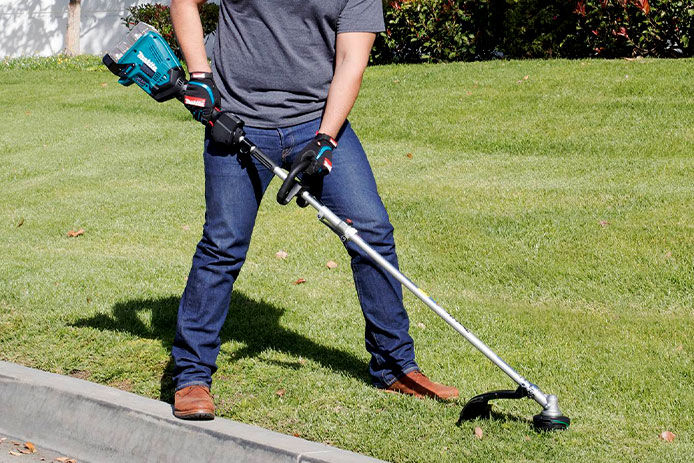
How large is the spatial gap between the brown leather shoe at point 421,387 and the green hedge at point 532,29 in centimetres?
883

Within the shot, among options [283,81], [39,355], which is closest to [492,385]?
[283,81]

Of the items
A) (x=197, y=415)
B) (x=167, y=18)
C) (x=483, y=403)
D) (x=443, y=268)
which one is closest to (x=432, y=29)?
(x=167, y=18)

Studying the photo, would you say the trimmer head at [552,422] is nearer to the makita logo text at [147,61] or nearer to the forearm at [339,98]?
the forearm at [339,98]

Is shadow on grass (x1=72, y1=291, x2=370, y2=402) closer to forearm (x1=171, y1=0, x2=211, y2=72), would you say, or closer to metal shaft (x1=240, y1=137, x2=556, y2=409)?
metal shaft (x1=240, y1=137, x2=556, y2=409)

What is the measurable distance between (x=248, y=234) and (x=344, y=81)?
28.9 inches

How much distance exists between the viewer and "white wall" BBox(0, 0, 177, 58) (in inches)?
917

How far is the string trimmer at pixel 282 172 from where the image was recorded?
11.7ft

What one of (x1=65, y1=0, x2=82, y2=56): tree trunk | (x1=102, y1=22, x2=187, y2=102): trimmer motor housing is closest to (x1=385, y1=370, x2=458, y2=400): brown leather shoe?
(x1=102, y1=22, x2=187, y2=102): trimmer motor housing

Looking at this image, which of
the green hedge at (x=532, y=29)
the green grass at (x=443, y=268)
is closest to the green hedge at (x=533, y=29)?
the green hedge at (x=532, y=29)

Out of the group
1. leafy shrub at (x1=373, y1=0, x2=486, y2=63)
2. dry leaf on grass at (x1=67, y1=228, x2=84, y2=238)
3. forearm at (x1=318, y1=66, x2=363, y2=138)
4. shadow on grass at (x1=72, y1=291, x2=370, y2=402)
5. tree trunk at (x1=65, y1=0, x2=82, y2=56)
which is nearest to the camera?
forearm at (x1=318, y1=66, x2=363, y2=138)

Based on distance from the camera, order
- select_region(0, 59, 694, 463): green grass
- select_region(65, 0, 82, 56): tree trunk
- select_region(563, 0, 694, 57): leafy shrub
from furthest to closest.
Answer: select_region(65, 0, 82, 56): tree trunk < select_region(563, 0, 694, 57): leafy shrub < select_region(0, 59, 694, 463): green grass

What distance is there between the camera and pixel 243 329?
4.97m

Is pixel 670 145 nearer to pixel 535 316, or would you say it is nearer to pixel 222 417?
pixel 535 316

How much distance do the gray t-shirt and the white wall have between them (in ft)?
65.0
